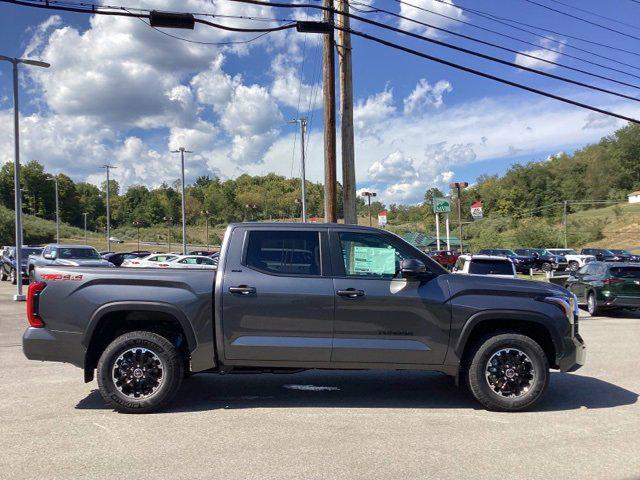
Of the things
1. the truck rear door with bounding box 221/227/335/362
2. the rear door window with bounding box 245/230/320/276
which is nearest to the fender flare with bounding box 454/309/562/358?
the truck rear door with bounding box 221/227/335/362

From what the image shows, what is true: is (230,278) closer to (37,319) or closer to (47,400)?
(37,319)

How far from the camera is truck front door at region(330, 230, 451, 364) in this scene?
548cm

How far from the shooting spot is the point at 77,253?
21.1m

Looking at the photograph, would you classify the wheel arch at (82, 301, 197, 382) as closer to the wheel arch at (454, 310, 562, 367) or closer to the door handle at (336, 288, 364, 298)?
the door handle at (336, 288, 364, 298)

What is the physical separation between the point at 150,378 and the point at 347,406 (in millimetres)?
2089

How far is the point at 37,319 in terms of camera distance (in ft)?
18.0

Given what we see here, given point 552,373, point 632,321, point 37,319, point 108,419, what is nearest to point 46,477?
point 108,419

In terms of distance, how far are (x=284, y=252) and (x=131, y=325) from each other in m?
1.83

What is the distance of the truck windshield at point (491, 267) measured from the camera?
1362 cm

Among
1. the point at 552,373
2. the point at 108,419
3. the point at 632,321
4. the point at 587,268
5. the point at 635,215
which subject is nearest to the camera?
the point at 108,419

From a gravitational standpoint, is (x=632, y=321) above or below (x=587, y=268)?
below

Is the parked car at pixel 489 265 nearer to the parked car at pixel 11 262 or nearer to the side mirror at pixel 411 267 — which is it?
the side mirror at pixel 411 267

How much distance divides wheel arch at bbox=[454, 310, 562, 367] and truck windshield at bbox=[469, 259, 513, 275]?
25.7 ft

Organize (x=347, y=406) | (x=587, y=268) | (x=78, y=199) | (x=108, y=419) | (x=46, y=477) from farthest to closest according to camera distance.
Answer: (x=78, y=199)
(x=587, y=268)
(x=347, y=406)
(x=108, y=419)
(x=46, y=477)
